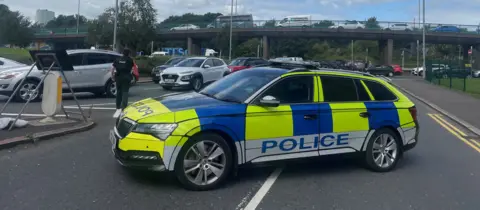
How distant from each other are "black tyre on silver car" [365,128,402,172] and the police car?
1 centimetres

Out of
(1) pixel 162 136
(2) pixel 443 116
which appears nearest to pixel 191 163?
(1) pixel 162 136

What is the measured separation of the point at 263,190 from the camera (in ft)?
20.8

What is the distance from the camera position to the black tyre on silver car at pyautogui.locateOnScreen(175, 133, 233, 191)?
6.06 metres

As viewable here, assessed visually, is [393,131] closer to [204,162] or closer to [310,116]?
[310,116]

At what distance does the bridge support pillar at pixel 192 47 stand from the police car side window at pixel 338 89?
67.2 meters

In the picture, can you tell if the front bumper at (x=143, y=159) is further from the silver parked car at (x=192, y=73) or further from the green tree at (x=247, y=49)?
the green tree at (x=247, y=49)

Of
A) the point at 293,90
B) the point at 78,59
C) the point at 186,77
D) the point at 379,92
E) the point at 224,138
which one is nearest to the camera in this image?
the point at 224,138

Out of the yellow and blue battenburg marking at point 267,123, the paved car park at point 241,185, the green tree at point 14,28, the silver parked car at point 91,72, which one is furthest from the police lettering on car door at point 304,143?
the green tree at point 14,28

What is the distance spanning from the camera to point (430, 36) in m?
66.5

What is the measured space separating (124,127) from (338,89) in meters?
3.04

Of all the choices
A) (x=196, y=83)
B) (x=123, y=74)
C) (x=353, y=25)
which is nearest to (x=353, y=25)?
(x=353, y=25)

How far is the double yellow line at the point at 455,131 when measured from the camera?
10.7 meters

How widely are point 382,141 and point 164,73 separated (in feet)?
53.7

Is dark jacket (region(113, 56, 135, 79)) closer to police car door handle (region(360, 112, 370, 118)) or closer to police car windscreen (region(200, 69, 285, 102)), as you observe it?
police car windscreen (region(200, 69, 285, 102))
